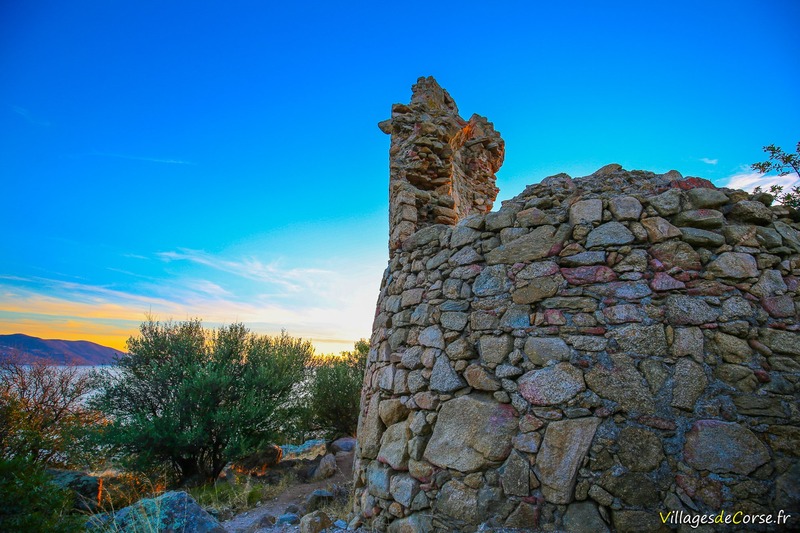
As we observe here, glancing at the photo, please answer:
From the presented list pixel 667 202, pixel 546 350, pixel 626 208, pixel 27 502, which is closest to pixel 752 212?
pixel 667 202

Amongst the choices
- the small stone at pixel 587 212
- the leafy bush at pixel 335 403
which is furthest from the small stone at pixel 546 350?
the leafy bush at pixel 335 403

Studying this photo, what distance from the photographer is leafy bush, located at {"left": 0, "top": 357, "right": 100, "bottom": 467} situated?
28.9 feet

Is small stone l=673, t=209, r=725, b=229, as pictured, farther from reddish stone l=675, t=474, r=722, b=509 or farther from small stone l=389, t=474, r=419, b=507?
small stone l=389, t=474, r=419, b=507

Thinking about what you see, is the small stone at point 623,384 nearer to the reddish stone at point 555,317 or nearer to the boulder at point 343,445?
the reddish stone at point 555,317

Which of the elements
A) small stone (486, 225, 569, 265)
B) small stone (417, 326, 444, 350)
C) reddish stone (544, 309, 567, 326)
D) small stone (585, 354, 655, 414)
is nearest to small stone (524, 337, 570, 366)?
reddish stone (544, 309, 567, 326)

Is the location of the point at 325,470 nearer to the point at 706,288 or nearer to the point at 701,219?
the point at 706,288

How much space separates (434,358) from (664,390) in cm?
184

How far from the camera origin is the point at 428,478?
10.8ft

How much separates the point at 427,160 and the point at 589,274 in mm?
3477

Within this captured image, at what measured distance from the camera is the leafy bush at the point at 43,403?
28.9 feet

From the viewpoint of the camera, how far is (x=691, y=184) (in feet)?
10.9

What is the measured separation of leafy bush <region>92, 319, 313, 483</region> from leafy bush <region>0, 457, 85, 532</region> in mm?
4071

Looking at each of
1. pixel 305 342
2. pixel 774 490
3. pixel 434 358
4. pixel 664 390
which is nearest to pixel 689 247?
pixel 664 390

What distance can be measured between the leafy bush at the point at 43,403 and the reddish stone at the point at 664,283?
10.4 metres
